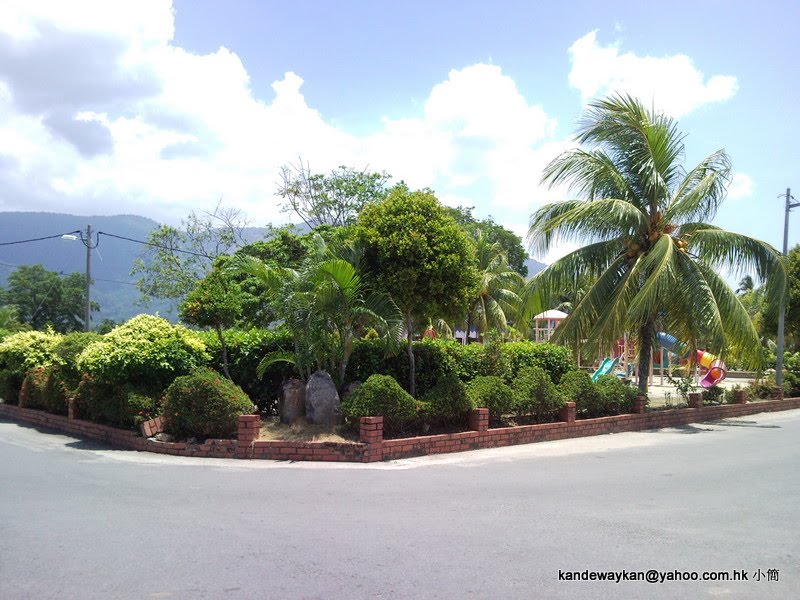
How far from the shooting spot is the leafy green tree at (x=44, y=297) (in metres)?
63.9

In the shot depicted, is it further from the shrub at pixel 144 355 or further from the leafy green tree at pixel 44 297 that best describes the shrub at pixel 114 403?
the leafy green tree at pixel 44 297

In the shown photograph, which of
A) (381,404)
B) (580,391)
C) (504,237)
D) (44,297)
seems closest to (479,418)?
(381,404)

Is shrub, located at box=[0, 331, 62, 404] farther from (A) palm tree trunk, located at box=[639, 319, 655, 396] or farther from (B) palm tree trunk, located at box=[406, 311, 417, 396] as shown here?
(A) palm tree trunk, located at box=[639, 319, 655, 396]

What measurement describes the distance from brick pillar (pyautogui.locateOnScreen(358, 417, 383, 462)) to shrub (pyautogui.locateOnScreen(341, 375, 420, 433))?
0.35 metres

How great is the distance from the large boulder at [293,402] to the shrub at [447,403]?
2.22 metres

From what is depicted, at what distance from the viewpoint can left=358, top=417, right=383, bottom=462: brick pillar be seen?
9.82 m

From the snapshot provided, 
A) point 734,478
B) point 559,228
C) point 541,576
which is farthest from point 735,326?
point 541,576

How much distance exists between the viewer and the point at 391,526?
250 inches

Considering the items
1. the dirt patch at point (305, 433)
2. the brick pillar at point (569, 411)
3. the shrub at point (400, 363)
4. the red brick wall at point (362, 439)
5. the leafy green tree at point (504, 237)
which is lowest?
the red brick wall at point (362, 439)

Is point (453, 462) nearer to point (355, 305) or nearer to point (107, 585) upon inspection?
point (355, 305)

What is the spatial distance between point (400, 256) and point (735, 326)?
924cm

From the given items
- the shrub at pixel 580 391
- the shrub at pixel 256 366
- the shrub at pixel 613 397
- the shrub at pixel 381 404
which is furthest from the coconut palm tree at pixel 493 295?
the shrub at pixel 381 404

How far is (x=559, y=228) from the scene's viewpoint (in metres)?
15.9

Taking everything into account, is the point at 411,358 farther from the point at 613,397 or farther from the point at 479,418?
the point at 613,397
